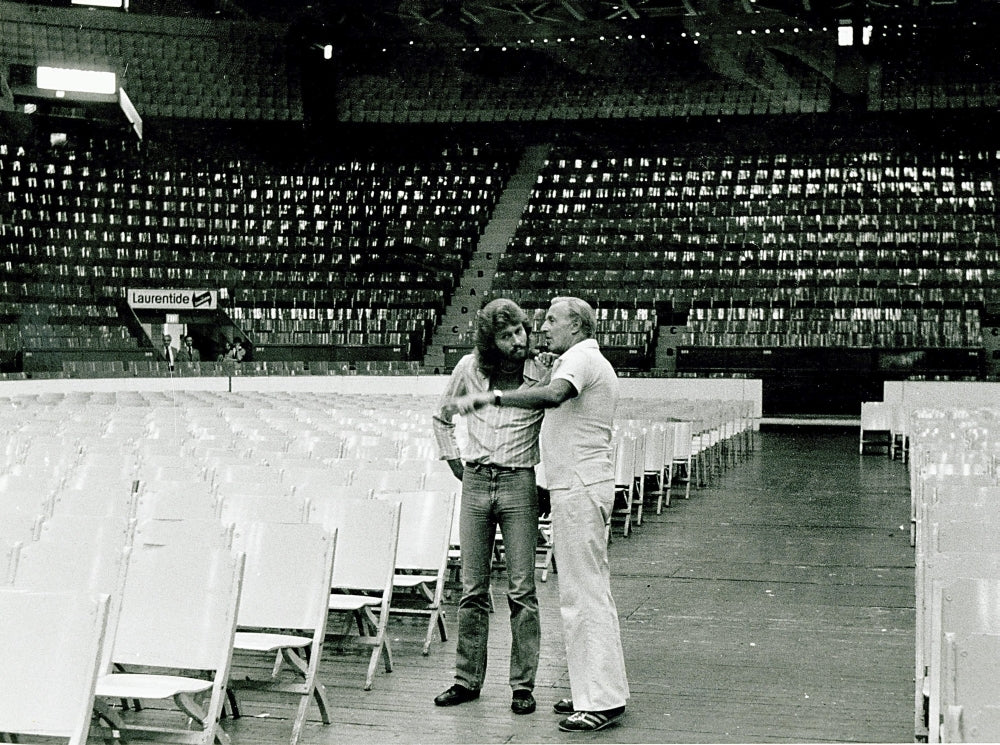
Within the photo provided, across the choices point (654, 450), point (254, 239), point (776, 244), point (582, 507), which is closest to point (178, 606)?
point (582, 507)

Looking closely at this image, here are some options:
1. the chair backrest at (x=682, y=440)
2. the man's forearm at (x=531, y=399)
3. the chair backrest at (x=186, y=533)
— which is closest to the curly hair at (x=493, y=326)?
the man's forearm at (x=531, y=399)

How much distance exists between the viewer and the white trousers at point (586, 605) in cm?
448

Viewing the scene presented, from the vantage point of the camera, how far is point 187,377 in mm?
22656

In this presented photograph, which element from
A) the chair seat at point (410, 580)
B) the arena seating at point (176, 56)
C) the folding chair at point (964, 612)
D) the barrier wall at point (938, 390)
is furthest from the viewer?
the arena seating at point (176, 56)

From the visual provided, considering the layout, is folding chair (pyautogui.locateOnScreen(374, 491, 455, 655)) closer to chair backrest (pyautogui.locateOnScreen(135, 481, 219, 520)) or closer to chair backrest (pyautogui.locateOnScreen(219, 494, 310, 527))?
chair backrest (pyautogui.locateOnScreen(219, 494, 310, 527))

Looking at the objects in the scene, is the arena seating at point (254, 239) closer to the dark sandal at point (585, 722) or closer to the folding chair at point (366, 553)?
the folding chair at point (366, 553)

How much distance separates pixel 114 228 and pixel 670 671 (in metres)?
26.2

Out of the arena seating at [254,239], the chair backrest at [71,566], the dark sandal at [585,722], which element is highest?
the arena seating at [254,239]

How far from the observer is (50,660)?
3.29 metres

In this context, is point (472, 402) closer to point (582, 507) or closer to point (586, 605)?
point (582, 507)

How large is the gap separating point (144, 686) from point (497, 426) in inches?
61.1

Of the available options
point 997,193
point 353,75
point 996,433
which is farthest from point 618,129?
point 996,433

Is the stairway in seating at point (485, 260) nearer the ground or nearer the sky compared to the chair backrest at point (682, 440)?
nearer the sky

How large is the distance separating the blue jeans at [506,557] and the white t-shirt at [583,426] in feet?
0.61
